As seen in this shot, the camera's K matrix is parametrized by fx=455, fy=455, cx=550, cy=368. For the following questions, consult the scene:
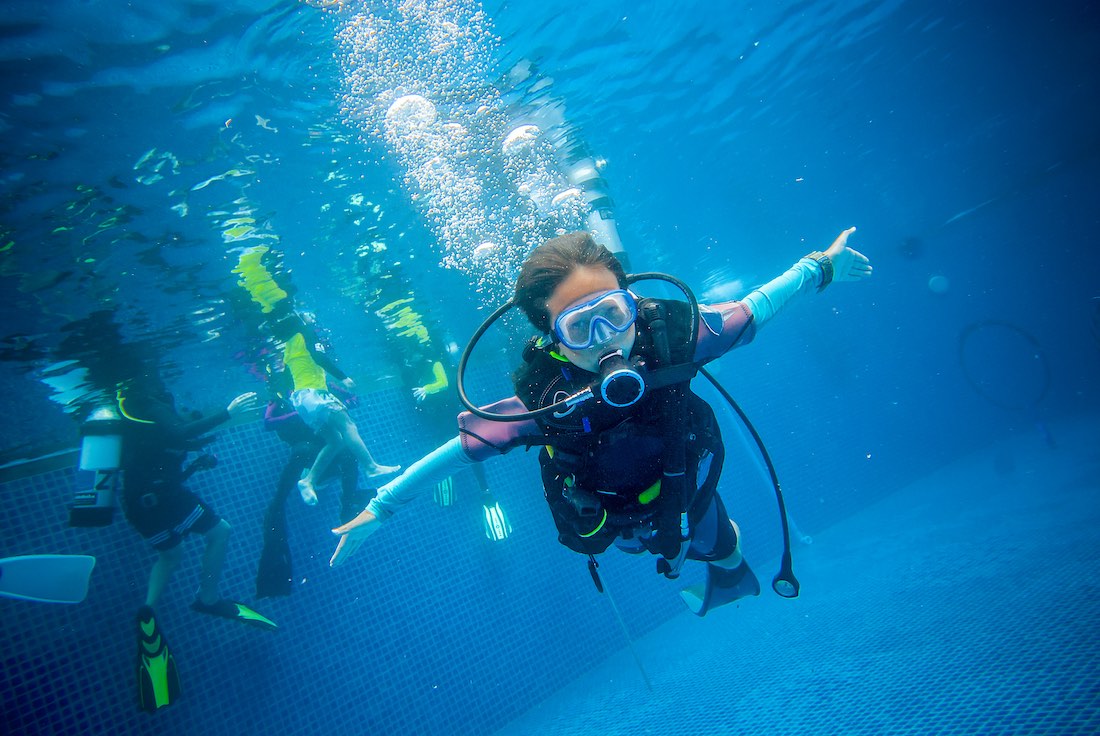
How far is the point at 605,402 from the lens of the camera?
2.67 meters

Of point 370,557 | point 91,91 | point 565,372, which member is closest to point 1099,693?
point 565,372

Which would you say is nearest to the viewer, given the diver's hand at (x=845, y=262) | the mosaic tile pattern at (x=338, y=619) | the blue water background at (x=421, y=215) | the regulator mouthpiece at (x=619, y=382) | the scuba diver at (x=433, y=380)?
the regulator mouthpiece at (x=619, y=382)

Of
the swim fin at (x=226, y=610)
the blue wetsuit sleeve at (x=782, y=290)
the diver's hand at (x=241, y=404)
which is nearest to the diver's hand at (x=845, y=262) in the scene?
the blue wetsuit sleeve at (x=782, y=290)

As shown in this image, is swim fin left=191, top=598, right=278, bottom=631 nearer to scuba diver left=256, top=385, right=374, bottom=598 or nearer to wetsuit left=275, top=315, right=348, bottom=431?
scuba diver left=256, top=385, right=374, bottom=598

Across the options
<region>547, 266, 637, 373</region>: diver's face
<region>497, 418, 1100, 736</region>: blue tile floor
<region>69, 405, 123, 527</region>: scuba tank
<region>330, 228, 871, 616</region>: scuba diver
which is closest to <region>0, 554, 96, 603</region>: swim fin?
<region>69, 405, 123, 527</region>: scuba tank

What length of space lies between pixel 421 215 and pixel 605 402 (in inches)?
342

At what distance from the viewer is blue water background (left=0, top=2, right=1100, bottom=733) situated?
583 centimetres

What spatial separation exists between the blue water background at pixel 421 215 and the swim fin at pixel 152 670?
158 centimetres

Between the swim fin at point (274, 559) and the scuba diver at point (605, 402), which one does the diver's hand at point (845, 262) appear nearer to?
the scuba diver at point (605, 402)

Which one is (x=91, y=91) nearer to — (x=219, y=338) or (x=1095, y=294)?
(x=219, y=338)

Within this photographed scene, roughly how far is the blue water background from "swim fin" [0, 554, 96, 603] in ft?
4.63

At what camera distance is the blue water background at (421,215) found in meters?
5.83

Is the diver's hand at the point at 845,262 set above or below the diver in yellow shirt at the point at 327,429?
below

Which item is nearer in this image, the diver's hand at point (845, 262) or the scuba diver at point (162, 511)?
the diver's hand at point (845, 262)
